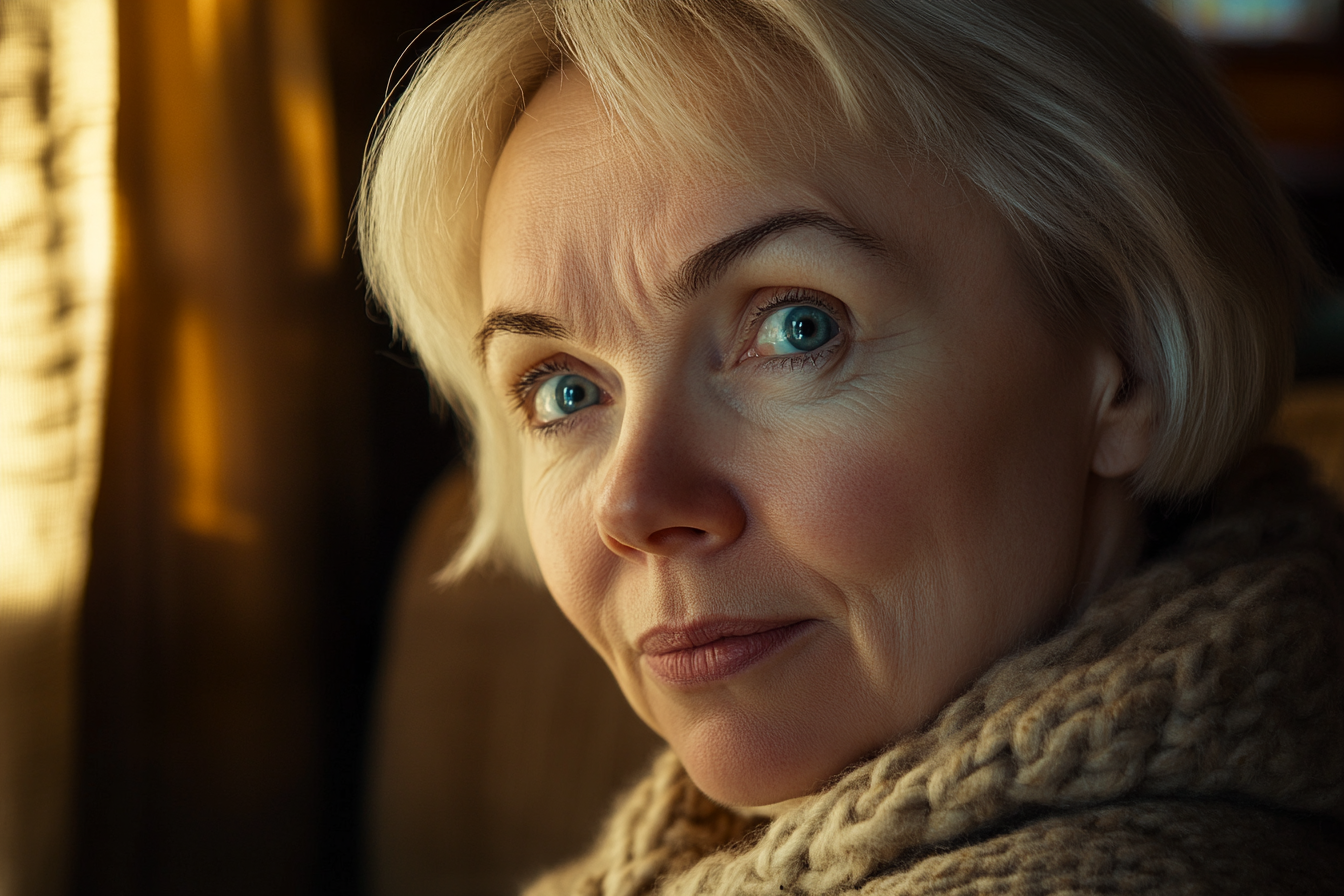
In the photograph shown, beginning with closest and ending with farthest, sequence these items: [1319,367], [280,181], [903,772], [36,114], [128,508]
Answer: [903,772] < [36,114] < [128,508] < [280,181] < [1319,367]

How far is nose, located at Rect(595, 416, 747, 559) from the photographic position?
732 millimetres

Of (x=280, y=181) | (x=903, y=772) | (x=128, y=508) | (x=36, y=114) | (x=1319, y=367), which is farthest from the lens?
(x=1319, y=367)

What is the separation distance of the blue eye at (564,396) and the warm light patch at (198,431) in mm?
816

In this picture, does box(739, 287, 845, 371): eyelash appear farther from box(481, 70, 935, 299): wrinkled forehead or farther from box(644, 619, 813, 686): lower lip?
box(644, 619, 813, 686): lower lip

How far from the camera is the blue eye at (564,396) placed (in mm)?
945

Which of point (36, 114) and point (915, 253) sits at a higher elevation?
point (36, 114)

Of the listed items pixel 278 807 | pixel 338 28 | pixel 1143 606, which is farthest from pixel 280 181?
pixel 1143 606

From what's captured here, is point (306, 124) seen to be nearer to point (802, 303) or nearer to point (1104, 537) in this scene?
point (802, 303)

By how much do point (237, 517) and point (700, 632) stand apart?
1089 mm

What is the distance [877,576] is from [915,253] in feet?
0.78

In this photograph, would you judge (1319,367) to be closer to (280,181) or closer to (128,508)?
(280,181)

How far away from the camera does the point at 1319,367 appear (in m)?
1.71

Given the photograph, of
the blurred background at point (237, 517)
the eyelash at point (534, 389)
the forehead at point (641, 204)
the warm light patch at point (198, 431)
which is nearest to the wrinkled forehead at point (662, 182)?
the forehead at point (641, 204)

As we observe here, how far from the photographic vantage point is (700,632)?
2.57ft
